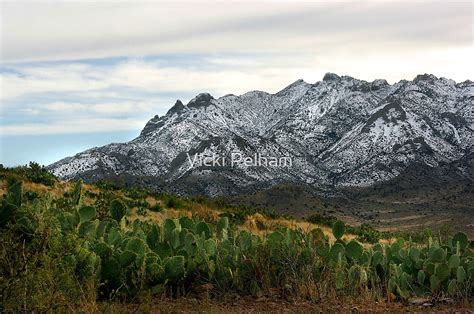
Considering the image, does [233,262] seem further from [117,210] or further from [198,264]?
[117,210]

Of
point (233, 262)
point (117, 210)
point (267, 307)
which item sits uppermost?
point (117, 210)

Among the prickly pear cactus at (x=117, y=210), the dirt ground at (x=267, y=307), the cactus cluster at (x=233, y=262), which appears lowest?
the dirt ground at (x=267, y=307)

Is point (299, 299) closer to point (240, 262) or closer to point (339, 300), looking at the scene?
point (339, 300)

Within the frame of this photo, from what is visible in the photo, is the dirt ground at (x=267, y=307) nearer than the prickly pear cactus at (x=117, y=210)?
Yes

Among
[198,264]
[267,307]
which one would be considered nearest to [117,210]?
[198,264]

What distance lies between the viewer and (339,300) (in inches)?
358

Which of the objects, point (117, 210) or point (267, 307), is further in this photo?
point (117, 210)

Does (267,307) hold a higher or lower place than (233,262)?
lower

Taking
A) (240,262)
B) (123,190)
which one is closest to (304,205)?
(123,190)

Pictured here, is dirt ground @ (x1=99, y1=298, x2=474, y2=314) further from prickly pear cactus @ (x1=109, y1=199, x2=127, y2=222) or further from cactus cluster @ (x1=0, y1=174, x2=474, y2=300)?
prickly pear cactus @ (x1=109, y1=199, x2=127, y2=222)

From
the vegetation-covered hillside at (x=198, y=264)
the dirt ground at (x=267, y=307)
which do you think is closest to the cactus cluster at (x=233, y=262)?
the vegetation-covered hillside at (x=198, y=264)

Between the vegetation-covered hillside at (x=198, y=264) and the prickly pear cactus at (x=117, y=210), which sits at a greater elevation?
the prickly pear cactus at (x=117, y=210)

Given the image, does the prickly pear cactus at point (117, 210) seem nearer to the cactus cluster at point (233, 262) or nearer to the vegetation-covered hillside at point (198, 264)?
the vegetation-covered hillside at point (198, 264)

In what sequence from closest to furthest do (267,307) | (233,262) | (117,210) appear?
(267,307) < (233,262) < (117,210)
